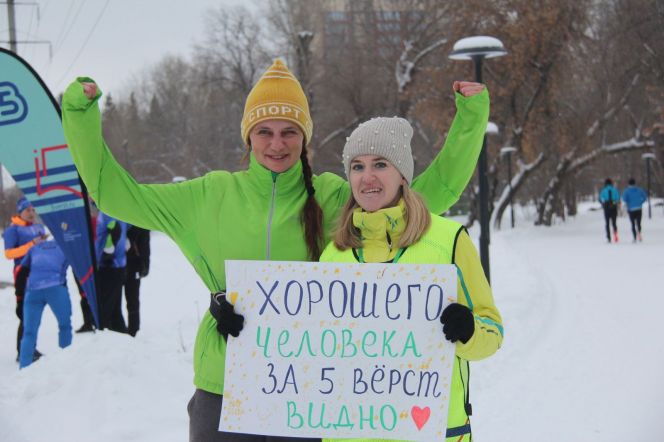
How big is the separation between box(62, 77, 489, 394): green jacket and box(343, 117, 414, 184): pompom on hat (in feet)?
0.89

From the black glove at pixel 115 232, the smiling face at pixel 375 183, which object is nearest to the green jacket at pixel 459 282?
the smiling face at pixel 375 183

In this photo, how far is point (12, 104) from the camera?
7316 millimetres

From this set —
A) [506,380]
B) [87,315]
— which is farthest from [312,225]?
[87,315]

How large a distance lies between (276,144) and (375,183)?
444 millimetres

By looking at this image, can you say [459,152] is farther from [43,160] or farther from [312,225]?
[43,160]

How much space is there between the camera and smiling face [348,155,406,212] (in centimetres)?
261

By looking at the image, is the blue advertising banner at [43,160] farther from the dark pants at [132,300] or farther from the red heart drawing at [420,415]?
the red heart drawing at [420,415]

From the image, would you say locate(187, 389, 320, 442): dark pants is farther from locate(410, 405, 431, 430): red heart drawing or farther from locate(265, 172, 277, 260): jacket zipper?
locate(265, 172, 277, 260): jacket zipper

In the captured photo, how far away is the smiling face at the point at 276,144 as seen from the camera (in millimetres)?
2781

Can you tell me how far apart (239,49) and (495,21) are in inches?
714

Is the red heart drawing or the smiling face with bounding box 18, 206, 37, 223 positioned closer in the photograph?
the red heart drawing

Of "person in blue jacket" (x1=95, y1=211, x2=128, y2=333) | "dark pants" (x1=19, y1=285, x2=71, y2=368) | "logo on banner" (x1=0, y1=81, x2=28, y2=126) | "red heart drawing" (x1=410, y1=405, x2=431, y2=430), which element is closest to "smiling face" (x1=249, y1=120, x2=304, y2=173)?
"red heart drawing" (x1=410, y1=405, x2=431, y2=430)

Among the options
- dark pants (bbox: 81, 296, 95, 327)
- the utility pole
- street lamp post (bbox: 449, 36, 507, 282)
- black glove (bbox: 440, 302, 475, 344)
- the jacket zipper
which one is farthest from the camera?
the utility pole

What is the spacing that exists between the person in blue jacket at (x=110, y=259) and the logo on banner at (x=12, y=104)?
165cm
